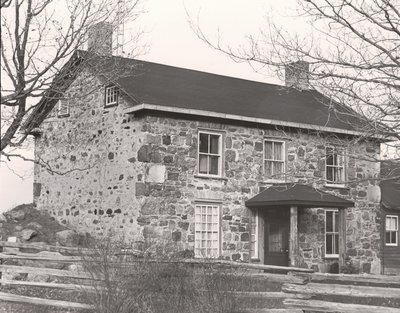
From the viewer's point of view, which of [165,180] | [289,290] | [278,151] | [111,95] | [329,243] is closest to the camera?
[289,290]

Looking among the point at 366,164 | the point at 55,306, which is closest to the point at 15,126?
the point at 55,306

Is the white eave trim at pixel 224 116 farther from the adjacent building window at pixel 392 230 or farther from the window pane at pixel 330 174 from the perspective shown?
the adjacent building window at pixel 392 230

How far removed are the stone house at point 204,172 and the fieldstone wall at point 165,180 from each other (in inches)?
1.3

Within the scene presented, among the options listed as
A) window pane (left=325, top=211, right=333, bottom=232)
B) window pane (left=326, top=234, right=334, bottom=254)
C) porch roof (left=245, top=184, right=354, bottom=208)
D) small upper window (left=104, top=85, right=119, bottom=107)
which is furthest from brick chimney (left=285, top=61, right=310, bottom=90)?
window pane (left=326, top=234, right=334, bottom=254)

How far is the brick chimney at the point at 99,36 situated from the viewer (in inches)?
652

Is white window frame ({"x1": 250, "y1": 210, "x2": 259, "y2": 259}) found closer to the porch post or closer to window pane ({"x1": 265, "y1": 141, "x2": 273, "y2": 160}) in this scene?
window pane ({"x1": 265, "y1": 141, "x2": 273, "y2": 160})

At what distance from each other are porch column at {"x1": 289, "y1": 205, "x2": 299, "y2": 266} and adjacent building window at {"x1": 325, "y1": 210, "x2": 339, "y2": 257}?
2776 mm

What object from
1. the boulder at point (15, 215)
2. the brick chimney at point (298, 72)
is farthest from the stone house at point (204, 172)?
the brick chimney at point (298, 72)

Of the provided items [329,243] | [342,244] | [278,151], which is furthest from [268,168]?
[329,243]

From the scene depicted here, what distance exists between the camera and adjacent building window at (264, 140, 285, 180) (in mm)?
21875

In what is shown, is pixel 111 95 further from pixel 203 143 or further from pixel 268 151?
pixel 268 151

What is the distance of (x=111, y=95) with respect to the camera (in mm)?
21328

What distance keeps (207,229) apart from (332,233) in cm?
493

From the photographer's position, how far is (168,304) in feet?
32.9
